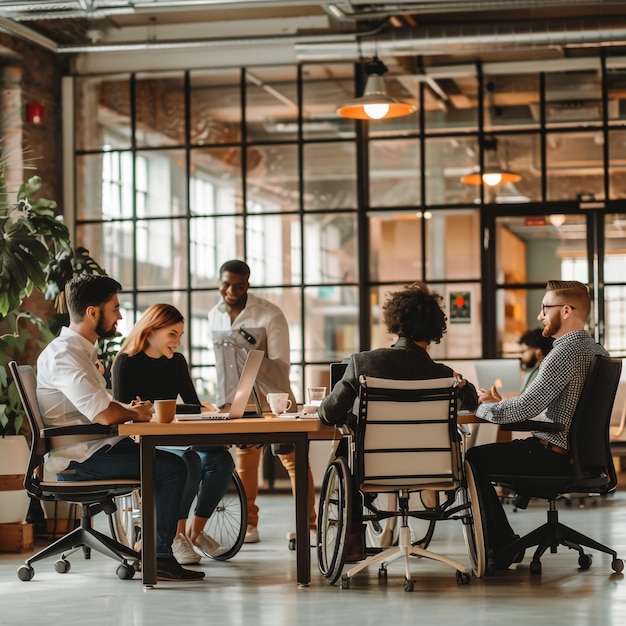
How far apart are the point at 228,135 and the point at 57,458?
209 inches

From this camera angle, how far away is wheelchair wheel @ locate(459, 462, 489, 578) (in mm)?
5016

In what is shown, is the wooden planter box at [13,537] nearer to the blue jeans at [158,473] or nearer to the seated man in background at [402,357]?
the blue jeans at [158,473]

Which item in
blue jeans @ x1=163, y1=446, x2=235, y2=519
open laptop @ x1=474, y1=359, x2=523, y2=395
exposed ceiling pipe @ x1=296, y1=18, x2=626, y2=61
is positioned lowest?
blue jeans @ x1=163, y1=446, x2=235, y2=519

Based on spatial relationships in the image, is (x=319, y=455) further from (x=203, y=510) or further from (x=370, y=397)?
(x=370, y=397)

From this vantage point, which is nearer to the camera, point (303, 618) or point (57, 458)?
point (303, 618)

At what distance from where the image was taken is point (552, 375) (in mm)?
5156

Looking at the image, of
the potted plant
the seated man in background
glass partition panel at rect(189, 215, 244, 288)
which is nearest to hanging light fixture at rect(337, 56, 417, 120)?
glass partition panel at rect(189, 215, 244, 288)

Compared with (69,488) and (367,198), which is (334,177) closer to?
(367,198)

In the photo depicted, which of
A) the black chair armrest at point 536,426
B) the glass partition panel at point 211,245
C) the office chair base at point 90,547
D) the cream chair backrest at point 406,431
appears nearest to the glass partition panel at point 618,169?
the glass partition panel at point 211,245

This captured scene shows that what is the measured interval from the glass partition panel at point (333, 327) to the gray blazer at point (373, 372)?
482 centimetres

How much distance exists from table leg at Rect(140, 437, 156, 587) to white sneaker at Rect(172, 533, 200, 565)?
0.74 metres

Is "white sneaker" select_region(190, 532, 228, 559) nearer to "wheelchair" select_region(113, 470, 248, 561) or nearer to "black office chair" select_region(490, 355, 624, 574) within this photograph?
"wheelchair" select_region(113, 470, 248, 561)

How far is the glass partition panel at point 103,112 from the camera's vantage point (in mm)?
10281

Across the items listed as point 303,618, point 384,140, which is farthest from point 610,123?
point 303,618
